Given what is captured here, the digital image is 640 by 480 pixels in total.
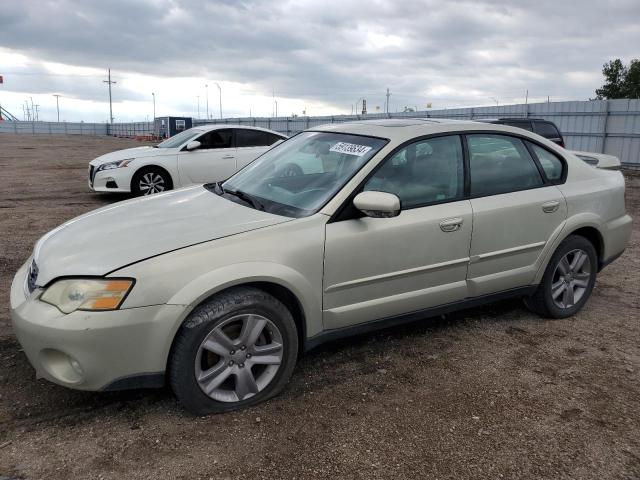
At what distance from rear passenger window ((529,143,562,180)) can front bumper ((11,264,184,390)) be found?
3003mm

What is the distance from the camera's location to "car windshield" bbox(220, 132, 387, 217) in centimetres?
334

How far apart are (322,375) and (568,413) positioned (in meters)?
1.45

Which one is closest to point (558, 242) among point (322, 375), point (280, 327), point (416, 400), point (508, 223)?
point (508, 223)

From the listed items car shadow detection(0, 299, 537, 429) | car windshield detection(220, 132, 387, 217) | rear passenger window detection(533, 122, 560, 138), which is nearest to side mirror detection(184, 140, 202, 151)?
car windshield detection(220, 132, 387, 217)

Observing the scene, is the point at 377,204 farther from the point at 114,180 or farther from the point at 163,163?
the point at 114,180

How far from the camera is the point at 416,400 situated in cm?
315

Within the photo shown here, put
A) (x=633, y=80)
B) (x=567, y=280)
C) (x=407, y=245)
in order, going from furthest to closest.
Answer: (x=633, y=80) < (x=567, y=280) < (x=407, y=245)

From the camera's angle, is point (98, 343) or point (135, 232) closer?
point (98, 343)

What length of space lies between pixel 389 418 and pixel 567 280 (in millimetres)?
2255

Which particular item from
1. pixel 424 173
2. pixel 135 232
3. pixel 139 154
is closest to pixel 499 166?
pixel 424 173

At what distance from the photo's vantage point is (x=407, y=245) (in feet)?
11.1

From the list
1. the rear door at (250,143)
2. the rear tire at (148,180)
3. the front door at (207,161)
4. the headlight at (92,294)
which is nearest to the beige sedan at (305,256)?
the headlight at (92,294)

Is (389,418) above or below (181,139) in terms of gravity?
below

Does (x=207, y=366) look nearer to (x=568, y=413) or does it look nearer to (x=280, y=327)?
(x=280, y=327)
